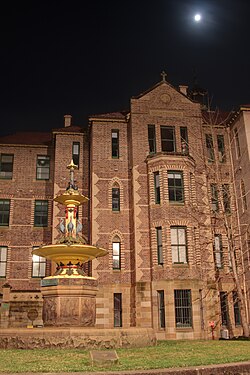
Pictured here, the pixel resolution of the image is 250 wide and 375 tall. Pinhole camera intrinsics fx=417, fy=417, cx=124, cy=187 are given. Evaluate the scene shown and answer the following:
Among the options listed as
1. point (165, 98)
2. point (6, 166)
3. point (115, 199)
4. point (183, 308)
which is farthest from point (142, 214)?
point (6, 166)

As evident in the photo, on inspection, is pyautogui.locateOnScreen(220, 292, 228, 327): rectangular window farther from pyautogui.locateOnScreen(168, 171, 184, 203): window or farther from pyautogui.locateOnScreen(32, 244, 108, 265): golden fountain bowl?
pyautogui.locateOnScreen(32, 244, 108, 265): golden fountain bowl

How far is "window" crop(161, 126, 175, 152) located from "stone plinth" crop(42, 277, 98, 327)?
14930 mm

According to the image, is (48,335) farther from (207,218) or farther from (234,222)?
(234,222)

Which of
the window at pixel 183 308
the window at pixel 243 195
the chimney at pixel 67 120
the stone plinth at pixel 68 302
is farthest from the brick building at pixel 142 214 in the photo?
the stone plinth at pixel 68 302

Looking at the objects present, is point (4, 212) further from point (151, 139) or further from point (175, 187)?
point (175, 187)

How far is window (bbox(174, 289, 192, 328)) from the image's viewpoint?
23.8m

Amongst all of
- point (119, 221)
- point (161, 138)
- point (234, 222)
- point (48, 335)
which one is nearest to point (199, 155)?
point (161, 138)

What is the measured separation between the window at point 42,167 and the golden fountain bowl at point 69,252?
14.8m

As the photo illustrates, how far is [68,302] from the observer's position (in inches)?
607

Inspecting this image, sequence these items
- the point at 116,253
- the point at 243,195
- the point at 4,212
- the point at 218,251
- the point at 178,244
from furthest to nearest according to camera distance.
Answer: the point at 4,212 → the point at 243,195 → the point at 218,251 → the point at 116,253 → the point at 178,244

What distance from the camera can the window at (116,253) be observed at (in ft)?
86.7

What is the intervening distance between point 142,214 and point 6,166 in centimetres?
1135

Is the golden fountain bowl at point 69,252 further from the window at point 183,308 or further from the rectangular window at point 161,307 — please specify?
the window at point 183,308

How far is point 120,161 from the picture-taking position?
2861cm
